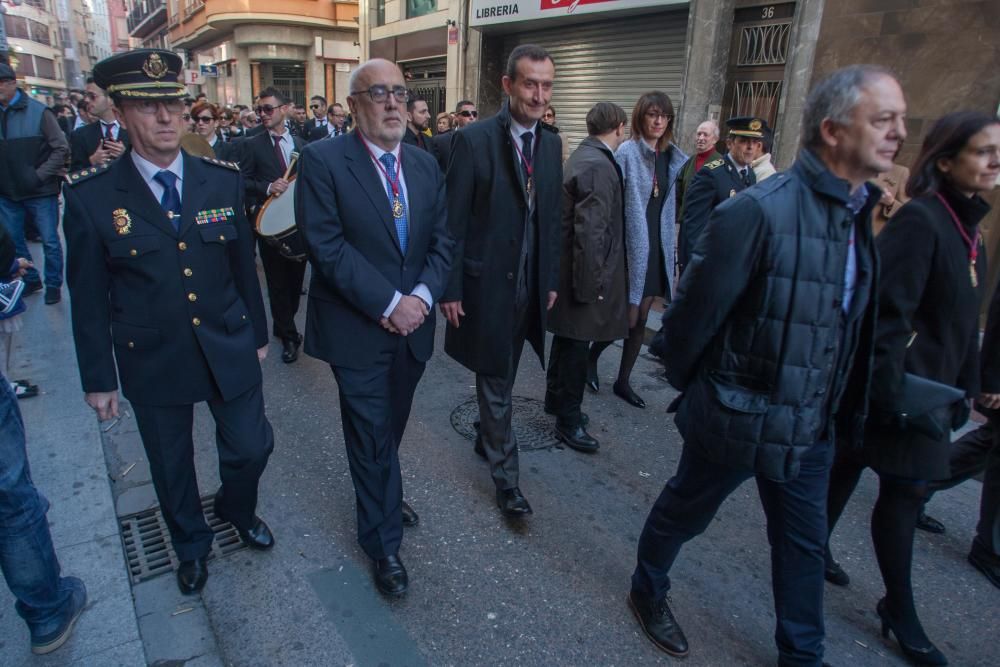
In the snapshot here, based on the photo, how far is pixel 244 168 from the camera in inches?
224

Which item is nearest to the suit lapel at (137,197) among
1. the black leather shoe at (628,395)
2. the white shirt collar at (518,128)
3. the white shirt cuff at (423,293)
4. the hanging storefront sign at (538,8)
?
the white shirt cuff at (423,293)

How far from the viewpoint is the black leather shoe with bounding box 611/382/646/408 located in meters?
4.82

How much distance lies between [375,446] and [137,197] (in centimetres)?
131

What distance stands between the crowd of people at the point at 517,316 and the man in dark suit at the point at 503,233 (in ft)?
0.04

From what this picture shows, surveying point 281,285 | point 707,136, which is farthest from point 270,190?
point 707,136

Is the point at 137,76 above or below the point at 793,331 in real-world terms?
above

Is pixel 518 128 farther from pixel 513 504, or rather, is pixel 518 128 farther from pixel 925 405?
pixel 925 405

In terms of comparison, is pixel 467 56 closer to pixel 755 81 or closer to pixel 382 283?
pixel 755 81

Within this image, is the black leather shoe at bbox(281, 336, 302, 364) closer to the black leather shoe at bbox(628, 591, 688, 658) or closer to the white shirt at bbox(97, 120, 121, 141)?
the white shirt at bbox(97, 120, 121, 141)

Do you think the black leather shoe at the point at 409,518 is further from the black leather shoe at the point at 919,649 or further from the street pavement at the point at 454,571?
the black leather shoe at the point at 919,649

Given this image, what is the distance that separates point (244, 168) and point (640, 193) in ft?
11.4

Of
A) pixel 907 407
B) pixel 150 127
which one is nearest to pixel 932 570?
pixel 907 407

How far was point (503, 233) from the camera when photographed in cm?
325

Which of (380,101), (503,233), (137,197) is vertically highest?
(380,101)
